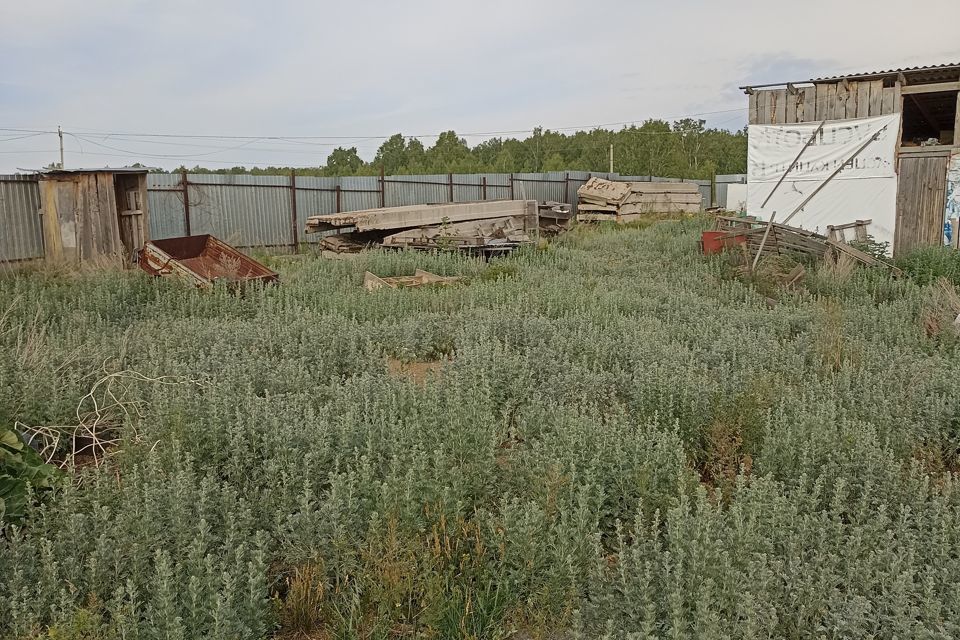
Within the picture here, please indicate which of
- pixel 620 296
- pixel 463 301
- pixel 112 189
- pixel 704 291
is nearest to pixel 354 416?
pixel 463 301

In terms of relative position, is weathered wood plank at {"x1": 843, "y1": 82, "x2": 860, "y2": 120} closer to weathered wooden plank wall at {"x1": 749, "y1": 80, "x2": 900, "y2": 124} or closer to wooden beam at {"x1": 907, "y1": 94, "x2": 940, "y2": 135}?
weathered wooden plank wall at {"x1": 749, "y1": 80, "x2": 900, "y2": 124}

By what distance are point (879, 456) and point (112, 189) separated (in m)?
11.1

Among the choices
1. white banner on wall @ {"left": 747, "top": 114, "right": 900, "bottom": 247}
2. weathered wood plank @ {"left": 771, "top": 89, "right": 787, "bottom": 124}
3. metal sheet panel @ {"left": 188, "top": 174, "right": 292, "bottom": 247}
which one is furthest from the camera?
metal sheet panel @ {"left": 188, "top": 174, "right": 292, "bottom": 247}

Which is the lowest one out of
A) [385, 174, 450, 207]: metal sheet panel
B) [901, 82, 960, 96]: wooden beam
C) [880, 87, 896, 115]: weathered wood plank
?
[385, 174, 450, 207]: metal sheet panel

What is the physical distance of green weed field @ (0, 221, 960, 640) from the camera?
256cm

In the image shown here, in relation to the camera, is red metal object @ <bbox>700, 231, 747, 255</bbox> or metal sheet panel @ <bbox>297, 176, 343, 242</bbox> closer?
red metal object @ <bbox>700, 231, 747, 255</bbox>

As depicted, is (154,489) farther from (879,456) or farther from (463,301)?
(463,301)

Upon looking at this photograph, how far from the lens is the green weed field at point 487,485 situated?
2561 mm

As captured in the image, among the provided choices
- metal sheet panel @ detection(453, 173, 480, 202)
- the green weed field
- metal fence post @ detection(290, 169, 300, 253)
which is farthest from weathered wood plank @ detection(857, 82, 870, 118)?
metal fence post @ detection(290, 169, 300, 253)

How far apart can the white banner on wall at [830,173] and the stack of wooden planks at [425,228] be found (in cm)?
602

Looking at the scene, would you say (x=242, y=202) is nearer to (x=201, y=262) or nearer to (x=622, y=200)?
(x=201, y=262)

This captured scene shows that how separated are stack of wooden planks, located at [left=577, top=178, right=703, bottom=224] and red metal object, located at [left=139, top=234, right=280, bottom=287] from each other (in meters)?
15.9

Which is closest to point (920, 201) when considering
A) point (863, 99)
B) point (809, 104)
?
point (863, 99)

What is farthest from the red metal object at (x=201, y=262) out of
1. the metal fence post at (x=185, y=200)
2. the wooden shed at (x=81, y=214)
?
the metal fence post at (x=185, y=200)
